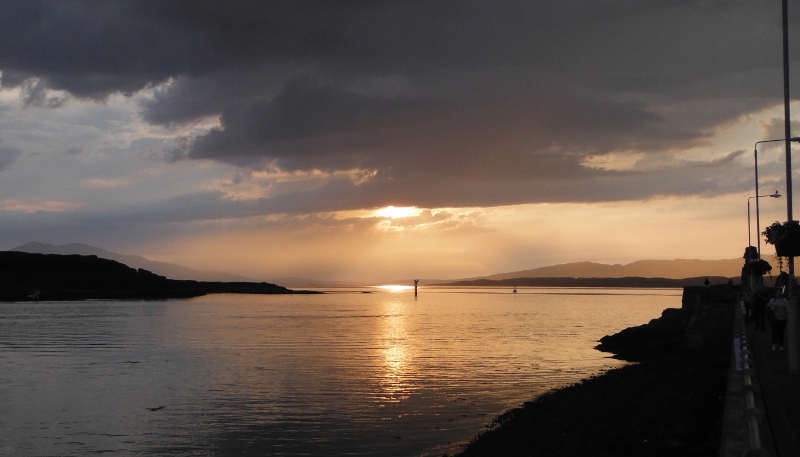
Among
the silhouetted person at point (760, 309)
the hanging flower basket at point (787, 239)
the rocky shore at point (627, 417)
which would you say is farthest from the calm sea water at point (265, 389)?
the hanging flower basket at point (787, 239)

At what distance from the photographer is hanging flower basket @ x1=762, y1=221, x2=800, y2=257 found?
896 inches

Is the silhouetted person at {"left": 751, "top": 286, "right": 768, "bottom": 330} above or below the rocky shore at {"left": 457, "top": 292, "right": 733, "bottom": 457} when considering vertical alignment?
above

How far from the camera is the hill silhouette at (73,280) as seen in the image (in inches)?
6206

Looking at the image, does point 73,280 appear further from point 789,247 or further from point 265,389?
point 789,247

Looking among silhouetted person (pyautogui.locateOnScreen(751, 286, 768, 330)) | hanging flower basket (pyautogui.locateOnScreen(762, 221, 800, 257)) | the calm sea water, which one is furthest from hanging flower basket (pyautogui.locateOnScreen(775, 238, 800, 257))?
silhouetted person (pyautogui.locateOnScreen(751, 286, 768, 330))

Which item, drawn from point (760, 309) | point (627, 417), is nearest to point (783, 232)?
point (627, 417)

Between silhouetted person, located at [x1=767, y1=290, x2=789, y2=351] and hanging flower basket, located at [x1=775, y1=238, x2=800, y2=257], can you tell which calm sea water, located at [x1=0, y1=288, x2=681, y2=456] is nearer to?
silhouetted person, located at [x1=767, y1=290, x2=789, y2=351]

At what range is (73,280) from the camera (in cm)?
16975

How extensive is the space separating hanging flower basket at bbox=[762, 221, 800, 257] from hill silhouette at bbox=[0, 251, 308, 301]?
152678 millimetres

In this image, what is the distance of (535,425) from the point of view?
20.6 metres

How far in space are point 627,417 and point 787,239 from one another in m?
8.73

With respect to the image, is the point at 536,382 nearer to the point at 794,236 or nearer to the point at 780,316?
the point at 780,316

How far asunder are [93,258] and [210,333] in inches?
5255

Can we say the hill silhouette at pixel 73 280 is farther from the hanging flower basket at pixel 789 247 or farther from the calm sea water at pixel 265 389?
the hanging flower basket at pixel 789 247
